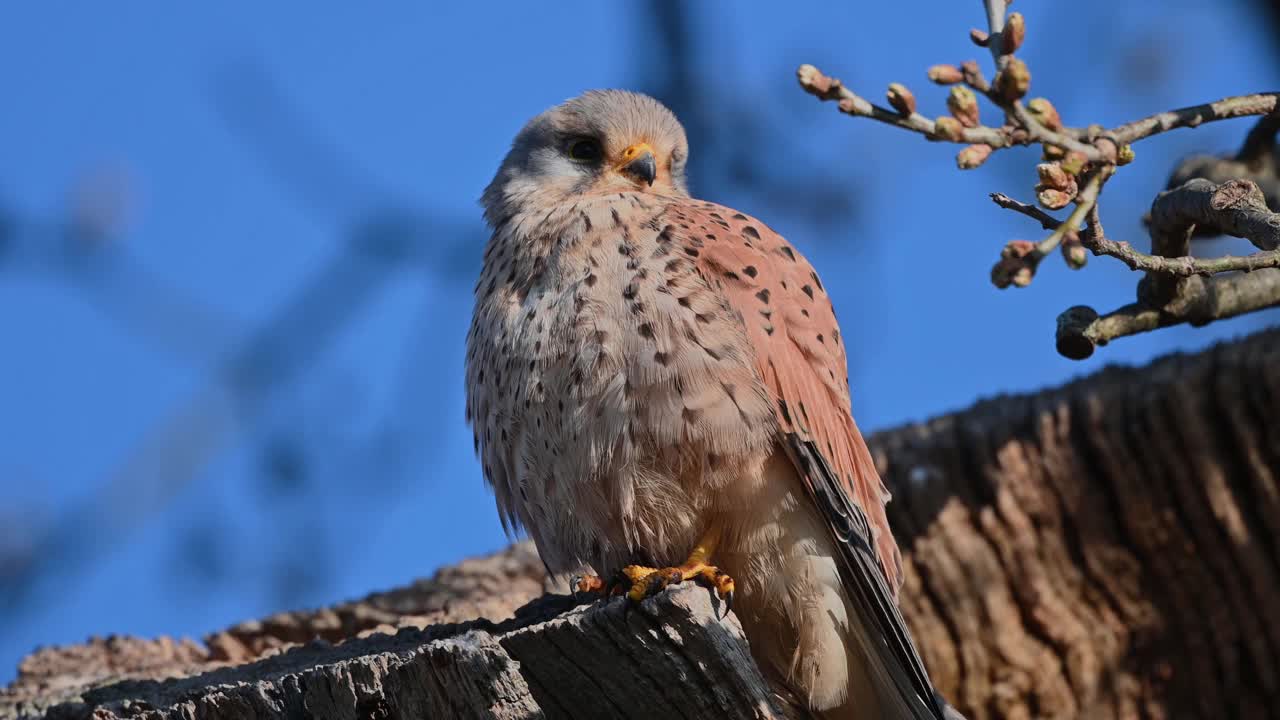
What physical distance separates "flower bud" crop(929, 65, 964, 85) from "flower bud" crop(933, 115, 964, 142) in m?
0.06

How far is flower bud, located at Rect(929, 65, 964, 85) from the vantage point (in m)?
2.03

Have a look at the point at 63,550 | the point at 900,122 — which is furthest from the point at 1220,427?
the point at 63,550

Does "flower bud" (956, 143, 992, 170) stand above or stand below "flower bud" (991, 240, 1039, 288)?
above

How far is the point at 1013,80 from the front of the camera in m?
1.98

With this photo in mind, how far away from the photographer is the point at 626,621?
2430 millimetres

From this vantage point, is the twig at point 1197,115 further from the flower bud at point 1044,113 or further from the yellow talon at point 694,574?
the yellow talon at point 694,574

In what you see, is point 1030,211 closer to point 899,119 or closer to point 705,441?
point 899,119

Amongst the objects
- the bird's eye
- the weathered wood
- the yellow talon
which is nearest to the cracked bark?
the yellow talon

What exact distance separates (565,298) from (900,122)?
134cm

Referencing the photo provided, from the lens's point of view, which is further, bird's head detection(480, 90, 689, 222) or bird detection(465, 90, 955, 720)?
bird's head detection(480, 90, 689, 222)

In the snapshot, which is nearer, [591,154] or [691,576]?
[691,576]

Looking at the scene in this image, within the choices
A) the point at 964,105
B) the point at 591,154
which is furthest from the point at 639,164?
the point at 964,105

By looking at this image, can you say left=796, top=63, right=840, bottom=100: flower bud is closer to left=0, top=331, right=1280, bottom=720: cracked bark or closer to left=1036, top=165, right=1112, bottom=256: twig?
left=1036, top=165, right=1112, bottom=256: twig

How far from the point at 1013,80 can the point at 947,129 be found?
0.37ft
